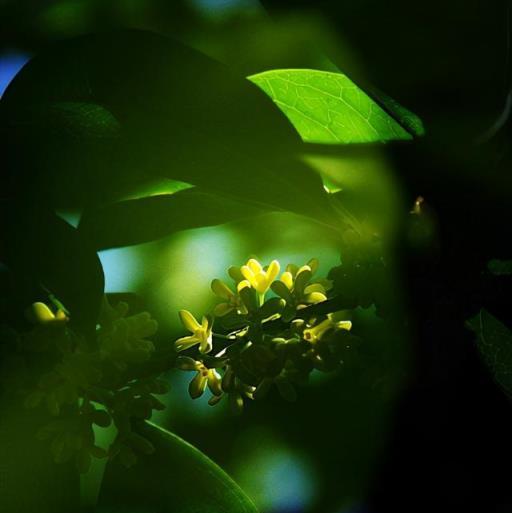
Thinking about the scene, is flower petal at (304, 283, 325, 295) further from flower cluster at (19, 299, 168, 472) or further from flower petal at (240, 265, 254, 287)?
flower cluster at (19, 299, 168, 472)

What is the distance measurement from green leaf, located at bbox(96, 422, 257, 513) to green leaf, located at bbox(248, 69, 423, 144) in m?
0.51

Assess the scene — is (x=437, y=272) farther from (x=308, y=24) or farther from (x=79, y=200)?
(x=79, y=200)

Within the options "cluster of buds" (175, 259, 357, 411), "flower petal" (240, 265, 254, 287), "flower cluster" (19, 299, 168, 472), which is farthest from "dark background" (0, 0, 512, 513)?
"flower cluster" (19, 299, 168, 472)

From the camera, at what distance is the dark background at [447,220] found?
100cm

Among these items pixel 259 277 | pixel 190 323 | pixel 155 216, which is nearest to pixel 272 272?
pixel 259 277

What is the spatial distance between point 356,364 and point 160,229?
1.30 ft

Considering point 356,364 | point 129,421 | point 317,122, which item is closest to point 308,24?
point 317,122

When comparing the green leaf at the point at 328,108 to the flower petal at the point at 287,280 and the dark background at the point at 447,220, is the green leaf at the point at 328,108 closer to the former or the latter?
the dark background at the point at 447,220

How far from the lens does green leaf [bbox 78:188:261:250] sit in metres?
1.24

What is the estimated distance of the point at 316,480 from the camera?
4.70 feet

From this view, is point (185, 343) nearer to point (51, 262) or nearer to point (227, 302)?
point (227, 302)

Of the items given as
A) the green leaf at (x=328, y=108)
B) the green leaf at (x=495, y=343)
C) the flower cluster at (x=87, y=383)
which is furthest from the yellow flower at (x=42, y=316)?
the green leaf at (x=495, y=343)

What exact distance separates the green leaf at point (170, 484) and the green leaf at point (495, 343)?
1.37ft

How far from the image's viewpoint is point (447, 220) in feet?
3.35
